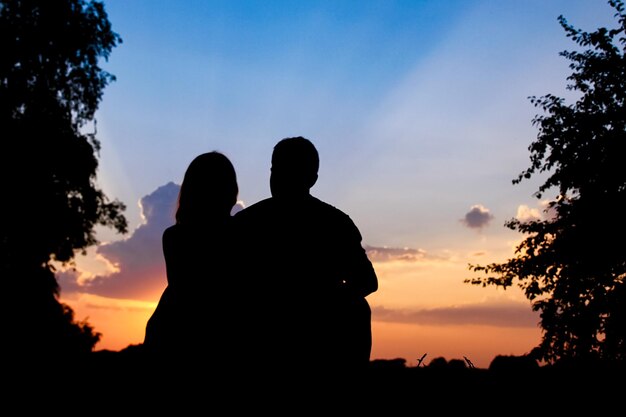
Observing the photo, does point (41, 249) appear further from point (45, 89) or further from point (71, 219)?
point (45, 89)

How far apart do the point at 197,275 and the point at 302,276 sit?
1.00 m

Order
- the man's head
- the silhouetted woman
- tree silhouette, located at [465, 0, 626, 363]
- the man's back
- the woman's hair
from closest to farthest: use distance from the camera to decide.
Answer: the man's back, the man's head, the silhouetted woman, the woman's hair, tree silhouette, located at [465, 0, 626, 363]

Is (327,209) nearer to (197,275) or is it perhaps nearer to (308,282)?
(308,282)

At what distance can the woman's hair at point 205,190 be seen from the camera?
4.32 m

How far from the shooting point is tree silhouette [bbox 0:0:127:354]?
59.3 feet

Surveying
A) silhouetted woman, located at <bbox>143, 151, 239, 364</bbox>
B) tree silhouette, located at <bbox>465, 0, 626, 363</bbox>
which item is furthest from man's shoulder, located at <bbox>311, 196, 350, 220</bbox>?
tree silhouette, located at <bbox>465, 0, 626, 363</bbox>

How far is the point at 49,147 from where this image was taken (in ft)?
61.3

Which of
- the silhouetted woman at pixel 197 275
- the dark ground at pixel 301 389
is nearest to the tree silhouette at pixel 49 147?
the dark ground at pixel 301 389

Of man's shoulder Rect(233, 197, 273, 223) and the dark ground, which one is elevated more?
man's shoulder Rect(233, 197, 273, 223)

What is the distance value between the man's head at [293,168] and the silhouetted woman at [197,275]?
67cm

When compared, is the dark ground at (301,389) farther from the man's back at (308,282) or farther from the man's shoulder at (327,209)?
the man's shoulder at (327,209)

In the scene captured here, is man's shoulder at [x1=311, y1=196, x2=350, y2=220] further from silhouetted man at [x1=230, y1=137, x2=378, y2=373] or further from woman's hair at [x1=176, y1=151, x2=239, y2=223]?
woman's hair at [x1=176, y1=151, x2=239, y2=223]

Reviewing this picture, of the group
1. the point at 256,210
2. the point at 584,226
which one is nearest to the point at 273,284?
the point at 256,210

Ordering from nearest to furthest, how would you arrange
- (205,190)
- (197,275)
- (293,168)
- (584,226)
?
1. (293,168)
2. (197,275)
3. (205,190)
4. (584,226)
